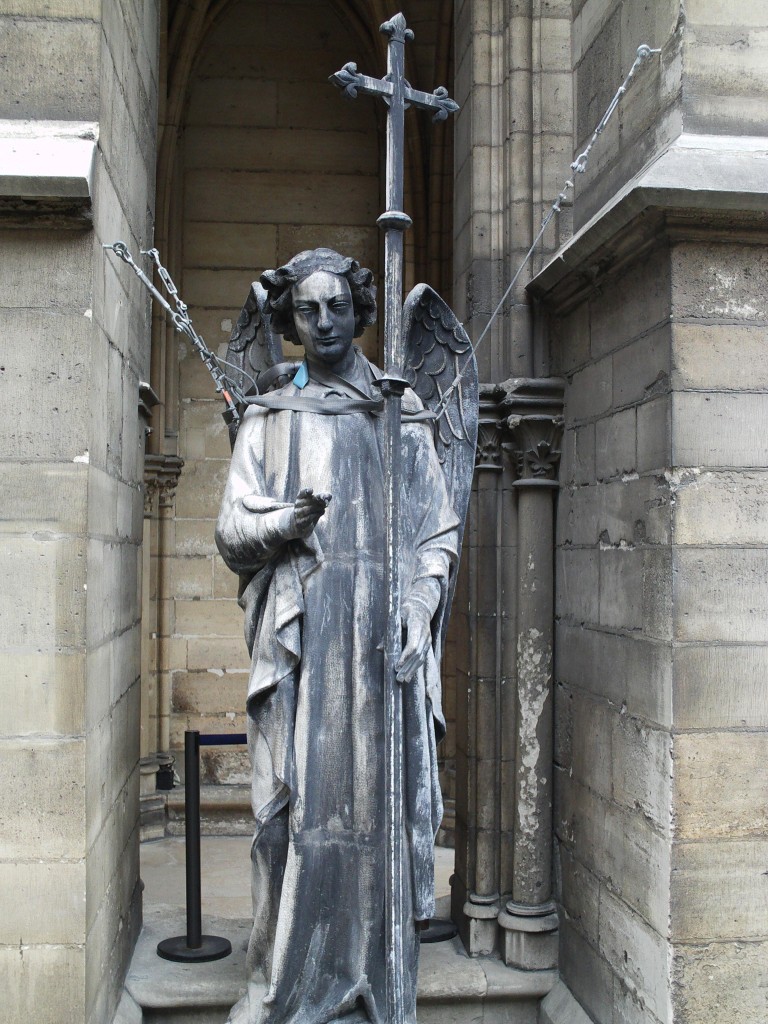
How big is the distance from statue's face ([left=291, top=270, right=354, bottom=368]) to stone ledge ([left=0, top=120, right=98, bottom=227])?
65 cm

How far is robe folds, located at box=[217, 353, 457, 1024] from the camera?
10.7 ft

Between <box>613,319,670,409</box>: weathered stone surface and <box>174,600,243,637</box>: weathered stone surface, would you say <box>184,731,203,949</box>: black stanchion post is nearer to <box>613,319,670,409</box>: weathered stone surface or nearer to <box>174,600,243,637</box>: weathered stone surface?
<box>613,319,670,409</box>: weathered stone surface

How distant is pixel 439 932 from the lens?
4516 millimetres

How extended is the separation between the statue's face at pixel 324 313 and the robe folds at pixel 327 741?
0.23 metres

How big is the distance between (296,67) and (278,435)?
484 cm

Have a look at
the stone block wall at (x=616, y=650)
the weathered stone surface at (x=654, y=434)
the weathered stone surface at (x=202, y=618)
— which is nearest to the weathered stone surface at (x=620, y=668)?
the stone block wall at (x=616, y=650)

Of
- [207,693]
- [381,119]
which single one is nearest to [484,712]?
[207,693]

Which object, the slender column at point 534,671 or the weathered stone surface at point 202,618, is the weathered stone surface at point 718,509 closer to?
A: the slender column at point 534,671

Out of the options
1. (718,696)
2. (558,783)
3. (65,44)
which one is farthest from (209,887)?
(65,44)

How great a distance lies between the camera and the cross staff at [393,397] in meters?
2.72

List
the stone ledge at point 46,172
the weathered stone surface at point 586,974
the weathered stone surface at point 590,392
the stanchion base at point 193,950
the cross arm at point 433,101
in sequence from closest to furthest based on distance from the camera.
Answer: the cross arm at point 433,101
the stone ledge at point 46,172
the weathered stone surface at point 586,974
the weathered stone surface at point 590,392
the stanchion base at point 193,950

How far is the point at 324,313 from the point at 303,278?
12 cm

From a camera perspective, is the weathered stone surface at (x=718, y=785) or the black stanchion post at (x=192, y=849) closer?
the weathered stone surface at (x=718, y=785)

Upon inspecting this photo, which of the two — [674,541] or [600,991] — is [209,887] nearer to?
[600,991]
